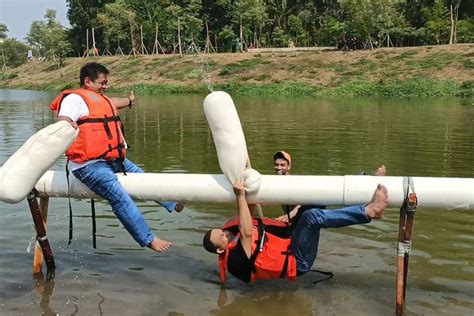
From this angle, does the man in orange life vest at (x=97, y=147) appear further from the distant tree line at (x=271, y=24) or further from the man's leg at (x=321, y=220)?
the distant tree line at (x=271, y=24)

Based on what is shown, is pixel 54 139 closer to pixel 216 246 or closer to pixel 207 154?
pixel 216 246

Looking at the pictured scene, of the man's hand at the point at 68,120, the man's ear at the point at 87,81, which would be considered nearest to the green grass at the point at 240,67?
the man's ear at the point at 87,81

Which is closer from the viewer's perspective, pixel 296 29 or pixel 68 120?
pixel 68 120

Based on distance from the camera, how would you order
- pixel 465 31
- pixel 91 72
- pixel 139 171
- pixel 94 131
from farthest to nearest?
pixel 465 31 < pixel 139 171 < pixel 91 72 < pixel 94 131

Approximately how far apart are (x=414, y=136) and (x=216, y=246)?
47.3 feet

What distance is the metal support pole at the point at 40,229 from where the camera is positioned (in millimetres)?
6456

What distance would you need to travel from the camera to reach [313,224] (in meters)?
5.80

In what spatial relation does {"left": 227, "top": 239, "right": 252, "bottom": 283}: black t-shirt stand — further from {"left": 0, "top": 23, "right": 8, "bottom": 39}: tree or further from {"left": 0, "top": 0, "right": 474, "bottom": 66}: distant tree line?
{"left": 0, "top": 23, "right": 8, "bottom": 39}: tree

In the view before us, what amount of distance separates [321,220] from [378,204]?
0.59 meters

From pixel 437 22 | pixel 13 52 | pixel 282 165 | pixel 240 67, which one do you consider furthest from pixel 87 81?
pixel 13 52

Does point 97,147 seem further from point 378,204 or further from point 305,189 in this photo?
point 378,204

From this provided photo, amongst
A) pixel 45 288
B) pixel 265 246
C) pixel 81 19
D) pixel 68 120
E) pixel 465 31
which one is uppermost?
pixel 81 19

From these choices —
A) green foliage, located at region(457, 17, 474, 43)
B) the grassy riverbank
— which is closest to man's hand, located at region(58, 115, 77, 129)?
the grassy riverbank

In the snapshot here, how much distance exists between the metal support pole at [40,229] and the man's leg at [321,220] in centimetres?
288
